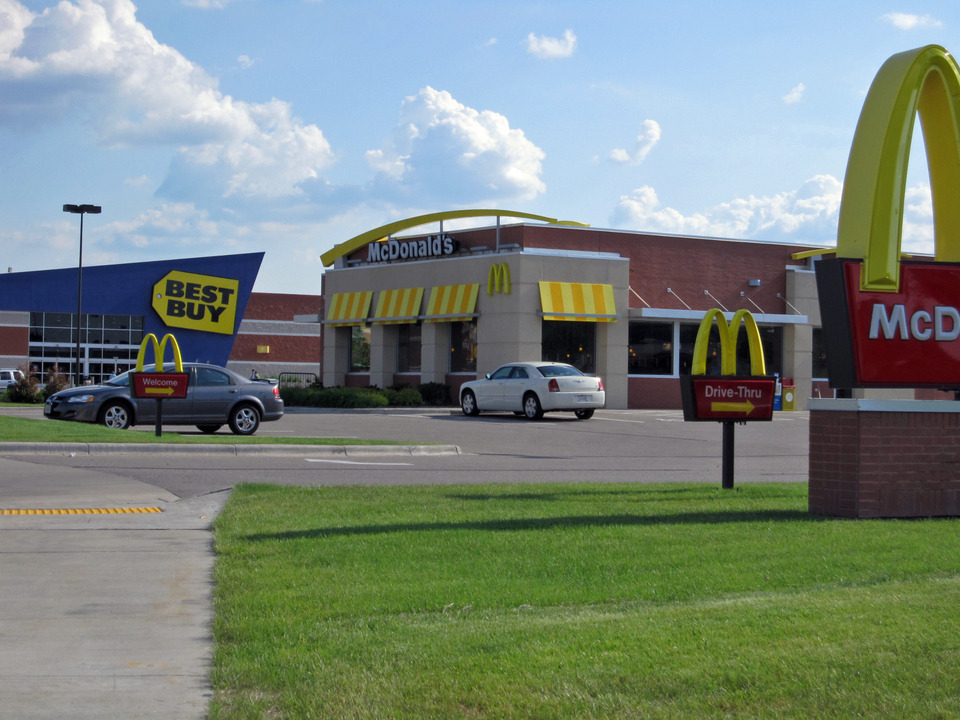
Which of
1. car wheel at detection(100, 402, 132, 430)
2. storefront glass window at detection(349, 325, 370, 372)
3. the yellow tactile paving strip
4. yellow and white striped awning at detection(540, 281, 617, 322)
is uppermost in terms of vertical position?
yellow and white striped awning at detection(540, 281, 617, 322)

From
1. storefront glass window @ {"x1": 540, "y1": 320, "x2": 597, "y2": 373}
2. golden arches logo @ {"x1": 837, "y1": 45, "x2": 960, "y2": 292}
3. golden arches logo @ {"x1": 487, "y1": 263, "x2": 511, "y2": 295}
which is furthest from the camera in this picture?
storefront glass window @ {"x1": 540, "y1": 320, "x2": 597, "y2": 373}

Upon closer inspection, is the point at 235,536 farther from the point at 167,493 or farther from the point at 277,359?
the point at 277,359

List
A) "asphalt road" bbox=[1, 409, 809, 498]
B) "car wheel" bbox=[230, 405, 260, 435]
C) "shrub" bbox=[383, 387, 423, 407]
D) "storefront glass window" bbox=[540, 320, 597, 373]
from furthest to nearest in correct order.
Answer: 1. "storefront glass window" bbox=[540, 320, 597, 373]
2. "shrub" bbox=[383, 387, 423, 407]
3. "car wheel" bbox=[230, 405, 260, 435]
4. "asphalt road" bbox=[1, 409, 809, 498]

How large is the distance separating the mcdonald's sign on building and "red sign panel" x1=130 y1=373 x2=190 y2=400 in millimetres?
11989

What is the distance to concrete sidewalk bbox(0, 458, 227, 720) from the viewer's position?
4.84 metres

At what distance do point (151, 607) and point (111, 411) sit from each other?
15.8 meters

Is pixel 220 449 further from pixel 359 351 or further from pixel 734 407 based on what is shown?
pixel 359 351

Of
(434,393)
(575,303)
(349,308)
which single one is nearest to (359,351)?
(349,308)

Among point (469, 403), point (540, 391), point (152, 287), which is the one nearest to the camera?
point (540, 391)

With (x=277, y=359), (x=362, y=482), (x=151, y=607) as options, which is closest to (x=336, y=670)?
(x=151, y=607)

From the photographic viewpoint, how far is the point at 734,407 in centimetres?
1265

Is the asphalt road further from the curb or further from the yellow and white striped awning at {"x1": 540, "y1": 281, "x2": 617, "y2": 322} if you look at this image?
the yellow and white striped awning at {"x1": 540, "y1": 281, "x2": 617, "y2": 322}

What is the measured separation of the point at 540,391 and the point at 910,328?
18.8 m

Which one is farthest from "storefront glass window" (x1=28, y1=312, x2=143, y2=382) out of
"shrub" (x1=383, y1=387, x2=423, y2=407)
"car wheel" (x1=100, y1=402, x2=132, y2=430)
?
"car wheel" (x1=100, y1=402, x2=132, y2=430)
